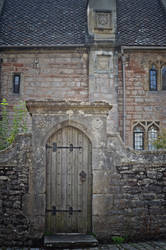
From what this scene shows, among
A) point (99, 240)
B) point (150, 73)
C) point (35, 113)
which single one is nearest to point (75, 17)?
point (150, 73)

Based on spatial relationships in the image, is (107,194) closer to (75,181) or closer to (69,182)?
(75,181)

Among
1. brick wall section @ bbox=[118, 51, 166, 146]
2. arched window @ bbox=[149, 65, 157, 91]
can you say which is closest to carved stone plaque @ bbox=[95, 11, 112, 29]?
brick wall section @ bbox=[118, 51, 166, 146]

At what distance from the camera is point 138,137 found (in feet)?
40.0

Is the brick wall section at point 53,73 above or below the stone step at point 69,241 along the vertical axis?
above

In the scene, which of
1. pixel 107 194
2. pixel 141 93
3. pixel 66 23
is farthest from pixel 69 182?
pixel 66 23

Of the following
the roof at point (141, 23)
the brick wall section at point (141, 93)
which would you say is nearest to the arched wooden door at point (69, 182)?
the brick wall section at point (141, 93)

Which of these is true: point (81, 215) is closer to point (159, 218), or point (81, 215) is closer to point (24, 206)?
point (24, 206)

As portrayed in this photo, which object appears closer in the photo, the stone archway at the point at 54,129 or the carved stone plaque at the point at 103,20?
the stone archway at the point at 54,129

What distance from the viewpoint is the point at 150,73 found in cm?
1241

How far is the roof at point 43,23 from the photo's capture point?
1205 cm

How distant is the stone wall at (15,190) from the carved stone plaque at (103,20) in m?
7.54

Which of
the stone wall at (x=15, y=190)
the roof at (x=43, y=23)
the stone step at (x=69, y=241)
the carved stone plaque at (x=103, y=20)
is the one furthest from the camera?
the roof at (x=43, y=23)

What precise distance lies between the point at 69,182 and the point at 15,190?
113 cm

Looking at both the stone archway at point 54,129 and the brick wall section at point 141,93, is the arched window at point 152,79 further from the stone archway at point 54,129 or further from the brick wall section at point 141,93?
the stone archway at point 54,129
